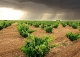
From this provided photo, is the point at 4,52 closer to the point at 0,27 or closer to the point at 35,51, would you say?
the point at 35,51

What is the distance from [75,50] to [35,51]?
336 cm

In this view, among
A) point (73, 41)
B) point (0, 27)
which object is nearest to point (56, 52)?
point (73, 41)

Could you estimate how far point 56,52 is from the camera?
11.4 m

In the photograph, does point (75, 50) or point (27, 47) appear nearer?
point (27, 47)

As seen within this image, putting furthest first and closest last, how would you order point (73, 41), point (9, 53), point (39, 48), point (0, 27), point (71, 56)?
point (0, 27), point (73, 41), point (9, 53), point (71, 56), point (39, 48)

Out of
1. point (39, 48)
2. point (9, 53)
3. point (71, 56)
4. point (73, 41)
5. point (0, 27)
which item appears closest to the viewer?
point (39, 48)

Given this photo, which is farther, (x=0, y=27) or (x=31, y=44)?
(x=0, y=27)

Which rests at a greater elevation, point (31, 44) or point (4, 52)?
point (31, 44)

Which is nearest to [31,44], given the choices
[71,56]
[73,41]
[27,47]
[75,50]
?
[27,47]

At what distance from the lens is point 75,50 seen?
11438mm

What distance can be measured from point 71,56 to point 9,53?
3.17 meters

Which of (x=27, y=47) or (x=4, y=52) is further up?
(x=27, y=47)

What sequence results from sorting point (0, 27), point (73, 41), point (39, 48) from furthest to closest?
point (0, 27) < point (73, 41) < point (39, 48)

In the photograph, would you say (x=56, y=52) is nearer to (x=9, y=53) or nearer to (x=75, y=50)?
(x=75, y=50)
